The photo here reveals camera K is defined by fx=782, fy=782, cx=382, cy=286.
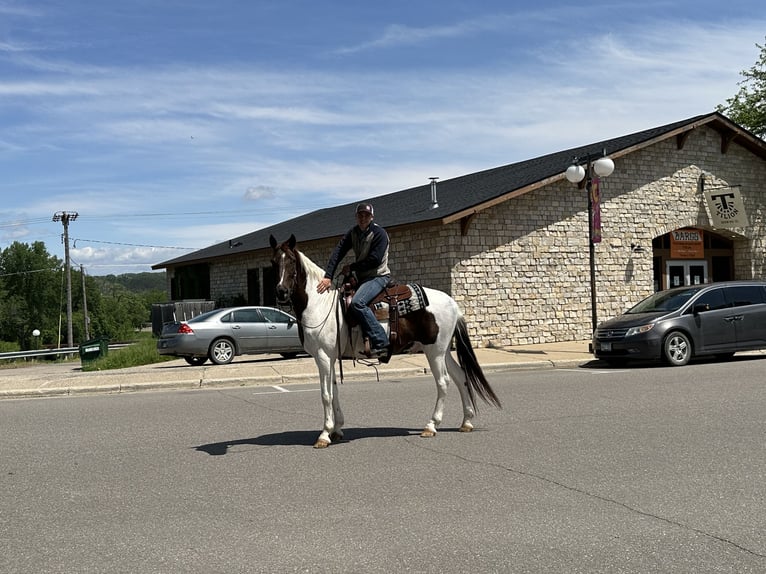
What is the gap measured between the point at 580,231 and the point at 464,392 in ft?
50.7

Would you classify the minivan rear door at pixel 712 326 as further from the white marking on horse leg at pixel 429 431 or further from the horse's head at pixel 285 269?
the horse's head at pixel 285 269

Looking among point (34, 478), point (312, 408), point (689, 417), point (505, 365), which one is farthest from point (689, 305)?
point (34, 478)

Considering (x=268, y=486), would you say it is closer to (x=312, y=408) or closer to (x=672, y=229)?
(x=312, y=408)

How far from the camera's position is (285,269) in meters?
7.86

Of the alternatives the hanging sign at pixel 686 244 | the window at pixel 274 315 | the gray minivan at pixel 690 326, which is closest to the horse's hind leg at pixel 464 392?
the gray minivan at pixel 690 326

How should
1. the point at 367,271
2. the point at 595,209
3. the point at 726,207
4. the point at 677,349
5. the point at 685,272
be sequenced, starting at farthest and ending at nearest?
the point at 685,272, the point at 726,207, the point at 595,209, the point at 677,349, the point at 367,271

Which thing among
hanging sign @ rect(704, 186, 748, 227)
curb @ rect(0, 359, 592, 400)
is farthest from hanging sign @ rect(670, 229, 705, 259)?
curb @ rect(0, 359, 592, 400)

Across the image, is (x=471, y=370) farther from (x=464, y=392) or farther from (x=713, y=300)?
(x=713, y=300)

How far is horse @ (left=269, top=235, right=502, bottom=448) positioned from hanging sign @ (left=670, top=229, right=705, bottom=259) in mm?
18462

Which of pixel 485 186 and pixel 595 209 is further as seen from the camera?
pixel 485 186

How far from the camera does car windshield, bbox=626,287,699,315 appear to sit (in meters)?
16.3

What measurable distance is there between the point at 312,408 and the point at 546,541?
21.4 ft

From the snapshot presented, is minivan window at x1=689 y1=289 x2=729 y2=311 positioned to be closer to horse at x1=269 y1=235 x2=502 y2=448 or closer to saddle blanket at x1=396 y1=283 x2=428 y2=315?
horse at x1=269 y1=235 x2=502 y2=448

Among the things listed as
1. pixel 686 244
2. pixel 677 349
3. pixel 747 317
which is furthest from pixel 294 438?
pixel 686 244
